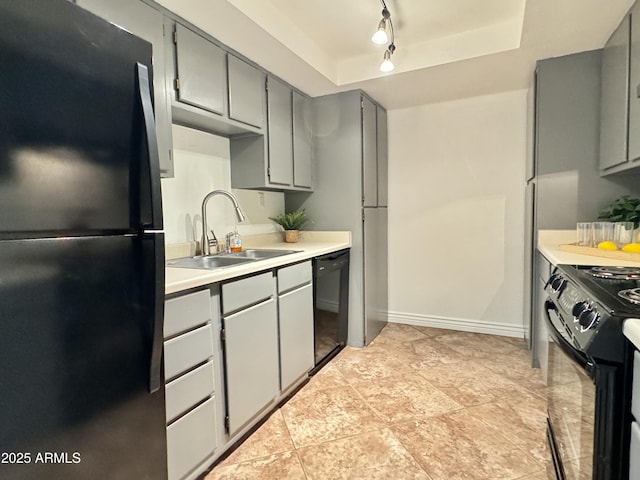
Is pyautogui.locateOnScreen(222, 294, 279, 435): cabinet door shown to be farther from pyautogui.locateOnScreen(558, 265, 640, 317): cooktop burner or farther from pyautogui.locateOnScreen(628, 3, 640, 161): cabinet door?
pyautogui.locateOnScreen(628, 3, 640, 161): cabinet door

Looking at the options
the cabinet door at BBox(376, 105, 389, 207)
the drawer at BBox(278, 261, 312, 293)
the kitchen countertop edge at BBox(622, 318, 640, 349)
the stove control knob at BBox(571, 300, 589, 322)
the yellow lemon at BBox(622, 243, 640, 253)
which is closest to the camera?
the kitchen countertop edge at BBox(622, 318, 640, 349)

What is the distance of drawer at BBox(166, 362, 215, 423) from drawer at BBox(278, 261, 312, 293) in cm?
65

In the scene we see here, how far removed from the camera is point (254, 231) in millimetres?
2893

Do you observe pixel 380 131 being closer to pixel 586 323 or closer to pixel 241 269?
pixel 241 269

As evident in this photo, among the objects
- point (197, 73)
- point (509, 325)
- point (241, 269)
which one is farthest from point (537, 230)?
point (197, 73)

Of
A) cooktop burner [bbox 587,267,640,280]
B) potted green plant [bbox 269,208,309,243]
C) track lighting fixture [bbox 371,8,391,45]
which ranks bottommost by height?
cooktop burner [bbox 587,267,640,280]

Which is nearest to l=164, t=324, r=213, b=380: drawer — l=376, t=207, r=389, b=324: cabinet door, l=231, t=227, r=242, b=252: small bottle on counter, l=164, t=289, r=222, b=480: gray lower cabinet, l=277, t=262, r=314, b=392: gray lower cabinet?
l=164, t=289, r=222, b=480: gray lower cabinet

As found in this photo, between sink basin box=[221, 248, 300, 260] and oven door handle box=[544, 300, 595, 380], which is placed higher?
sink basin box=[221, 248, 300, 260]

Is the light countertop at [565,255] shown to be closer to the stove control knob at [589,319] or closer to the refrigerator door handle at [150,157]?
the stove control knob at [589,319]

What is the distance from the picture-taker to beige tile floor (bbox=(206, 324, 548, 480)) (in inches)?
61.4

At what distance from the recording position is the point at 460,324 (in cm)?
338

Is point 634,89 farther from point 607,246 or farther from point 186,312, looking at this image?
point 186,312

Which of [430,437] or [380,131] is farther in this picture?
[380,131]

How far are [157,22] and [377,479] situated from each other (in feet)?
7.57
